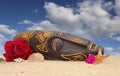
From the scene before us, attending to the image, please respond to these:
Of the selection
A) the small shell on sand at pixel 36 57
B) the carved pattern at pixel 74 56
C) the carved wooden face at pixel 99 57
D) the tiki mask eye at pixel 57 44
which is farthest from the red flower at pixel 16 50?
the carved wooden face at pixel 99 57

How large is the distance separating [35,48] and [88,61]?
2.19 m

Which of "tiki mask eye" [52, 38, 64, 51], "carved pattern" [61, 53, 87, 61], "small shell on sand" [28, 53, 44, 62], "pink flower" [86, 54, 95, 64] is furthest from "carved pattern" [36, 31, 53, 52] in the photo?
"pink flower" [86, 54, 95, 64]

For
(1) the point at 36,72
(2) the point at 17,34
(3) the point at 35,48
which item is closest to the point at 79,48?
(3) the point at 35,48

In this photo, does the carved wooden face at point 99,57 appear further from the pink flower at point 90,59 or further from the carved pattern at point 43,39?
the carved pattern at point 43,39

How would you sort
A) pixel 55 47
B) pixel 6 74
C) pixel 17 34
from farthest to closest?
pixel 17 34
pixel 55 47
pixel 6 74

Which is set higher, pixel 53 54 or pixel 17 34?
pixel 17 34

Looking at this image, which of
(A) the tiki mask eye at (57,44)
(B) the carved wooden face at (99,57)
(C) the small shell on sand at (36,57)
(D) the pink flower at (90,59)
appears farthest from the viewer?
(A) the tiki mask eye at (57,44)

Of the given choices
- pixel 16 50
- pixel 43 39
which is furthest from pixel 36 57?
pixel 16 50

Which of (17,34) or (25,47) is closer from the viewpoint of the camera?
(25,47)

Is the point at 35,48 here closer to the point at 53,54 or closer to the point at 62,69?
the point at 53,54

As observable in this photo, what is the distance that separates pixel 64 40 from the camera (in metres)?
11.9

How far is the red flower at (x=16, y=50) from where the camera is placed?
39.0 feet

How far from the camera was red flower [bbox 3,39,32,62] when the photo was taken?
11898 millimetres

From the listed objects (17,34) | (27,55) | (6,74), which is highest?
(17,34)
